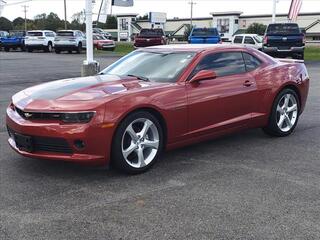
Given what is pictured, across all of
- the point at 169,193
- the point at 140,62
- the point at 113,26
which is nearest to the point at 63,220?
the point at 169,193

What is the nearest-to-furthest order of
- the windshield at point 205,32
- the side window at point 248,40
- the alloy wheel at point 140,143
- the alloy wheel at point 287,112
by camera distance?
the alloy wheel at point 140,143 → the alloy wheel at point 287,112 → the windshield at point 205,32 → the side window at point 248,40

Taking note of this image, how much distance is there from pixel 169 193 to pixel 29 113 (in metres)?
1.70

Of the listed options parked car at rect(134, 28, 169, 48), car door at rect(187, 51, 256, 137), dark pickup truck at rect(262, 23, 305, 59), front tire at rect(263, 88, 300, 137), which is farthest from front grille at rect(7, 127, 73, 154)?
parked car at rect(134, 28, 169, 48)

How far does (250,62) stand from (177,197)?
2.90 m

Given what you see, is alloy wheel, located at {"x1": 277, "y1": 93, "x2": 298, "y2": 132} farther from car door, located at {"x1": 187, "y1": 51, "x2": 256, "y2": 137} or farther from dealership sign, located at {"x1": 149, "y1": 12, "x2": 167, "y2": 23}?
dealership sign, located at {"x1": 149, "y1": 12, "x2": 167, "y2": 23}

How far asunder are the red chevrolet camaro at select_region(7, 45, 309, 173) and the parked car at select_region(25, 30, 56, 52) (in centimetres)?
3049

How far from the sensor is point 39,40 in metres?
35.6

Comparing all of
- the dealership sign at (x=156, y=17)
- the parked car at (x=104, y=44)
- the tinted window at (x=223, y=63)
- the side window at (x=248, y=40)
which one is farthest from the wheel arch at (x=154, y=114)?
the dealership sign at (x=156, y=17)

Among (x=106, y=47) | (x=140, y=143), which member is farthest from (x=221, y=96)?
(x=106, y=47)

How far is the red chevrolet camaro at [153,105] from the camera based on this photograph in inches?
192

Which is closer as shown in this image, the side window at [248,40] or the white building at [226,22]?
the side window at [248,40]

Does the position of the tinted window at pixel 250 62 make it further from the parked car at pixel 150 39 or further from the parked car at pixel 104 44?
the parked car at pixel 104 44

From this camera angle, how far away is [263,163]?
18.7ft

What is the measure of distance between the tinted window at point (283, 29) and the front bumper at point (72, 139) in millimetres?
21143
